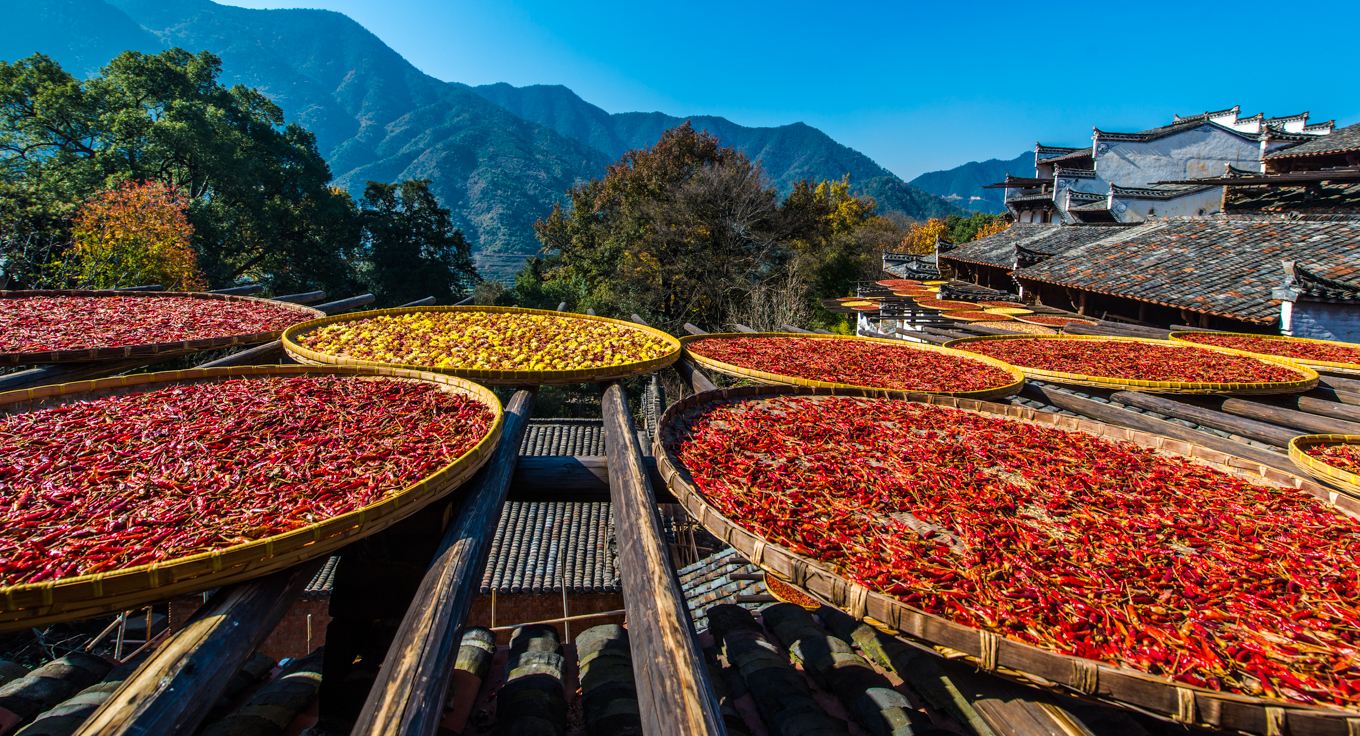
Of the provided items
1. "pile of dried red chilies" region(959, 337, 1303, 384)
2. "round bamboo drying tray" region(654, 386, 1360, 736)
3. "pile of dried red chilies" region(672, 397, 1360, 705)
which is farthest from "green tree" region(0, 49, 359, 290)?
"pile of dried red chilies" region(959, 337, 1303, 384)

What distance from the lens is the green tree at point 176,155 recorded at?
741 inches

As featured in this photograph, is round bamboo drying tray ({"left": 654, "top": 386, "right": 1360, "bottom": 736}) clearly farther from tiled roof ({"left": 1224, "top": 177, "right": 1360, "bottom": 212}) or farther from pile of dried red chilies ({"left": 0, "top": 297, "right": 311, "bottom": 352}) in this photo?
tiled roof ({"left": 1224, "top": 177, "right": 1360, "bottom": 212})

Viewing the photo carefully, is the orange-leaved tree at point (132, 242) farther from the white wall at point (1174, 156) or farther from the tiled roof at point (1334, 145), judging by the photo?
the white wall at point (1174, 156)

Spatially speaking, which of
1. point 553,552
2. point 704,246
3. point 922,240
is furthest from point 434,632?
point 922,240

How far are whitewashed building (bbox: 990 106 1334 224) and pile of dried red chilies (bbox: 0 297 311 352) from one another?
28281mm

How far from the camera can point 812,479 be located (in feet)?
7.63

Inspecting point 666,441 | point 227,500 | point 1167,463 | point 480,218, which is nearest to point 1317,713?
point 1167,463

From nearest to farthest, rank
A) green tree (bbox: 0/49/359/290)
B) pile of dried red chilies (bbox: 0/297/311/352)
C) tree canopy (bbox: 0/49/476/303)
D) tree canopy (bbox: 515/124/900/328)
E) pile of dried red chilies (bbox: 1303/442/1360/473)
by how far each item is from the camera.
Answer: pile of dried red chilies (bbox: 1303/442/1360/473)
pile of dried red chilies (bbox: 0/297/311/352)
tree canopy (bbox: 0/49/476/303)
green tree (bbox: 0/49/359/290)
tree canopy (bbox: 515/124/900/328)

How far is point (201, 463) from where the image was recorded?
6.55 ft

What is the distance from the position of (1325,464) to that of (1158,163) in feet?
110

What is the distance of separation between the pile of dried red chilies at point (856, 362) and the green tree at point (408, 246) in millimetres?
27784

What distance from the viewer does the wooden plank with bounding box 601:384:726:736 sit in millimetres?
1173

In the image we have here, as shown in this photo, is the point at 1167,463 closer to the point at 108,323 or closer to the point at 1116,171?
the point at 108,323

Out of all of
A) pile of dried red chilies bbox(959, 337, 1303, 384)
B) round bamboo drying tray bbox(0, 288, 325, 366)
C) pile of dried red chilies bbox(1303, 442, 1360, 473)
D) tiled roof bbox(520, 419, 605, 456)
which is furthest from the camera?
tiled roof bbox(520, 419, 605, 456)
